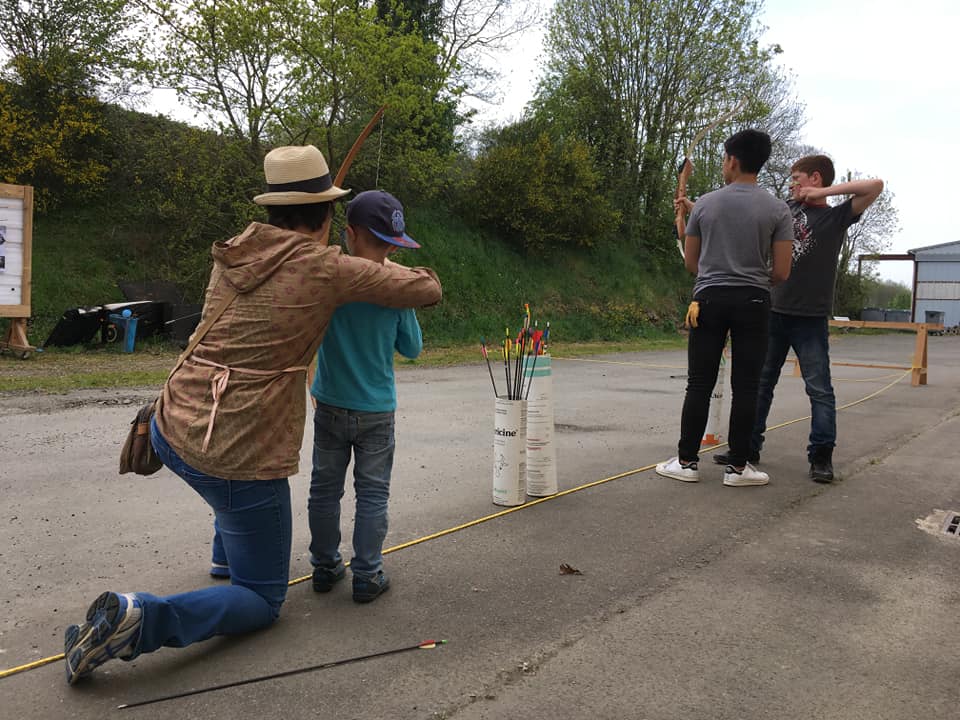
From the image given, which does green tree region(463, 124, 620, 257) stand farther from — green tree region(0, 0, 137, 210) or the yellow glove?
the yellow glove

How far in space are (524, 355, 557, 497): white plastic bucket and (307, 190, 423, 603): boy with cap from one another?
151cm

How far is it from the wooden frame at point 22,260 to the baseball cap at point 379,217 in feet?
38.6

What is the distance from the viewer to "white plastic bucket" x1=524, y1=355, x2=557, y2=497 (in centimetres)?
466

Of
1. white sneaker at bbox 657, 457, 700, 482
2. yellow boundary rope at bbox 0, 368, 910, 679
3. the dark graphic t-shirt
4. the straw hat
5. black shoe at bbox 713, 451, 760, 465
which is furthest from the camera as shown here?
black shoe at bbox 713, 451, 760, 465

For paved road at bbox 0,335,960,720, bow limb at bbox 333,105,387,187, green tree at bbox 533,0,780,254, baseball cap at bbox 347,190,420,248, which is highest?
green tree at bbox 533,0,780,254

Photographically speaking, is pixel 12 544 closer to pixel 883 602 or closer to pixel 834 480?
pixel 883 602

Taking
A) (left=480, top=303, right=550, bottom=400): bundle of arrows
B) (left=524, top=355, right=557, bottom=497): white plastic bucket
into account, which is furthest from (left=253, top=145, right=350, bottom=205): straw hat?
(left=524, top=355, right=557, bottom=497): white plastic bucket

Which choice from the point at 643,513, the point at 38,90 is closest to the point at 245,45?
the point at 38,90

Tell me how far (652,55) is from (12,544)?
97.9ft

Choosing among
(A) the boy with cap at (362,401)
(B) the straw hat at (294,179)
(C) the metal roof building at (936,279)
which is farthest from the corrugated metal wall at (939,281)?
(B) the straw hat at (294,179)

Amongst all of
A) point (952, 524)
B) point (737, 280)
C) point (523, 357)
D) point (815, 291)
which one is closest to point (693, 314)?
point (737, 280)

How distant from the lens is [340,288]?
277 cm

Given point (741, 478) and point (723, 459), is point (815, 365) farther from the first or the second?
point (741, 478)

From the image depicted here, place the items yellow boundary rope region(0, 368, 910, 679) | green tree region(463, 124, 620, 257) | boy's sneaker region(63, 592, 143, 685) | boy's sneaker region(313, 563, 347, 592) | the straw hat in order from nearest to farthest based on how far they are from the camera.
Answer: boy's sneaker region(63, 592, 143, 685)
yellow boundary rope region(0, 368, 910, 679)
the straw hat
boy's sneaker region(313, 563, 347, 592)
green tree region(463, 124, 620, 257)
